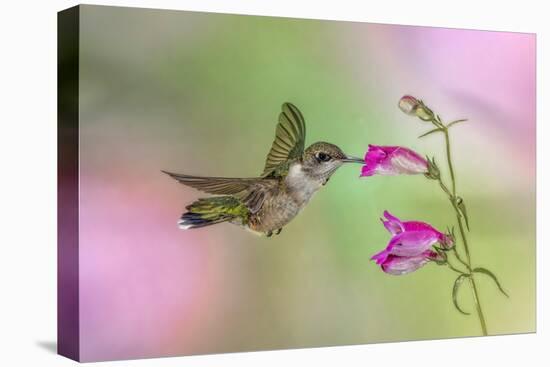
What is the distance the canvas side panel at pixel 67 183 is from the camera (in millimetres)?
5777

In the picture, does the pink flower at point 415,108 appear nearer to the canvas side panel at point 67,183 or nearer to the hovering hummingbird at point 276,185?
the hovering hummingbird at point 276,185

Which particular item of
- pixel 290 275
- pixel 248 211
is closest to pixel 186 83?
pixel 248 211

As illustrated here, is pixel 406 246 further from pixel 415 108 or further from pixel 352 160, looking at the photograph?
pixel 415 108

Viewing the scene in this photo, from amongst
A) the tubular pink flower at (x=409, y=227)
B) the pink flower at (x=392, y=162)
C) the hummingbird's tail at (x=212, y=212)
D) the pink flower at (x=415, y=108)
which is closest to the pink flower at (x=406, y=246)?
the tubular pink flower at (x=409, y=227)

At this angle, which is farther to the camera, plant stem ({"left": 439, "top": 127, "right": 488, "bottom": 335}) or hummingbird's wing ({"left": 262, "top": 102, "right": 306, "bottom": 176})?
→ plant stem ({"left": 439, "top": 127, "right": 488, "bottom": 335})

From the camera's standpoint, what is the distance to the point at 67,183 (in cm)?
590

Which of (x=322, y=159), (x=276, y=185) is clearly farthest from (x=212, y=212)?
(x=322, y=159)

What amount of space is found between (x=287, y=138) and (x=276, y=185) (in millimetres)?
256

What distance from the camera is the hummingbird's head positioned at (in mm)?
6320

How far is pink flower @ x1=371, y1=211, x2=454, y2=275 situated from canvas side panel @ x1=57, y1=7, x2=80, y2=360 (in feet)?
5.55

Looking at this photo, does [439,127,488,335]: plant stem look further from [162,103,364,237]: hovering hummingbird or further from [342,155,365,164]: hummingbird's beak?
[162,103,364,237]: hovering hummingbird

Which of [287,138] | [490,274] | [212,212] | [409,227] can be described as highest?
[287,138]

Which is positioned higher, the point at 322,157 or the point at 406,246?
the point at 322,157

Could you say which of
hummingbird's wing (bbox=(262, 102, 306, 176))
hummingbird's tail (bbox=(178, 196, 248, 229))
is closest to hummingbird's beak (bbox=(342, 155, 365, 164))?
hummingbird's wing (bbox=(262, 102, 306, 176))
